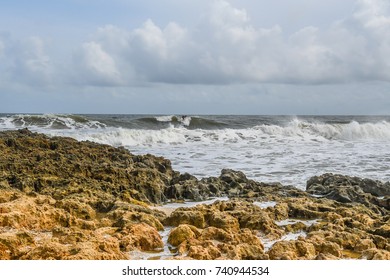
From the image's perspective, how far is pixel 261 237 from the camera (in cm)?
529

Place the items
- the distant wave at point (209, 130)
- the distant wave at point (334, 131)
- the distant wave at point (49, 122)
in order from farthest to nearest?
the distant wave at point (334, 131) < the distant wave at point (49, 122) < the distant wave at point (209, 130)

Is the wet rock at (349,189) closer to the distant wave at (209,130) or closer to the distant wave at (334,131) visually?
the distant wave at (209,130)

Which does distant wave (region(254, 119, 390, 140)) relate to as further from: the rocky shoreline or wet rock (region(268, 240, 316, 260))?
wet rock (region(268, 240, 316, 260))

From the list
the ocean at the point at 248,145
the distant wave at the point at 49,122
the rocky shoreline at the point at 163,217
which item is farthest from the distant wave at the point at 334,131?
the rocky shoreline at the point at 163,217

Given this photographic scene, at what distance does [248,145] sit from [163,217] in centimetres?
1718

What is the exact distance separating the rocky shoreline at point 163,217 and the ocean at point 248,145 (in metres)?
3.11

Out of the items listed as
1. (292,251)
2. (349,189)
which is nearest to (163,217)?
(292,251)

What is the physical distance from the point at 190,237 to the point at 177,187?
159 inches

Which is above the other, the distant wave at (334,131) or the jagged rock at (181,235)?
the distant wave at (334,131)

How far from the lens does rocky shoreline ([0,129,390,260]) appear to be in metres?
4.34

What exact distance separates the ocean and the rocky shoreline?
3.11 metres

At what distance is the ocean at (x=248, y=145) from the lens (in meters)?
13.5

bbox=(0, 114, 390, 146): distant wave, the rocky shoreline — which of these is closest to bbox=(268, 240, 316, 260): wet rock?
the rocky shoreline

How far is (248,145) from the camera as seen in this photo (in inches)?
902
